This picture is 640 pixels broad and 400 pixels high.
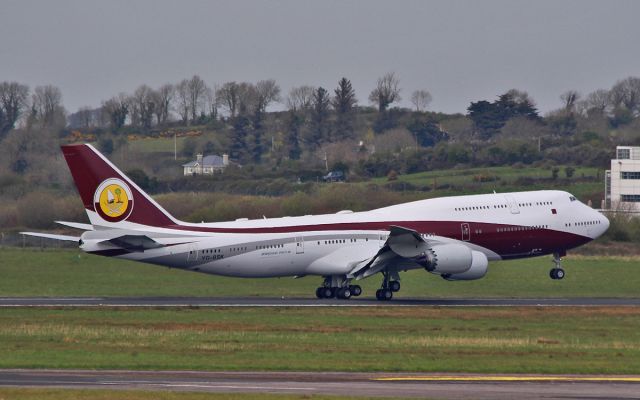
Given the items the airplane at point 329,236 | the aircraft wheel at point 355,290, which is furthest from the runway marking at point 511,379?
the aircraft wheel at point 355,290

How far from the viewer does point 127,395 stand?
112 feet

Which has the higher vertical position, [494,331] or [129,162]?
[129,162]

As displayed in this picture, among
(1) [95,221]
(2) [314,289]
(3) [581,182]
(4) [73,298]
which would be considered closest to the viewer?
(1) [95,221]

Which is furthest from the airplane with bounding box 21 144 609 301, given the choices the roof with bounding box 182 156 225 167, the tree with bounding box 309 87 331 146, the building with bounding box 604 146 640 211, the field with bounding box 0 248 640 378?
the tree with bounding box 309 87 331 146

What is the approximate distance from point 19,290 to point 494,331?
29656mm

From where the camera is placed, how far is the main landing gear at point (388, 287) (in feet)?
216

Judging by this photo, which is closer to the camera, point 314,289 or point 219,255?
point 219,255

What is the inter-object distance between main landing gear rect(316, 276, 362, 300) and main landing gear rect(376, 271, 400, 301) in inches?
62.1

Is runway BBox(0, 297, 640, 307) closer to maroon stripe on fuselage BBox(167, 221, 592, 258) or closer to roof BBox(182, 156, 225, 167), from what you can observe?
maroon stripe on fuselage BBox(167, 221, 592, 258)

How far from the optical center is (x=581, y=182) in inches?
5143

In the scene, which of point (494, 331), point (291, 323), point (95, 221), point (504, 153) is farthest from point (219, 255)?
point (504, 153)

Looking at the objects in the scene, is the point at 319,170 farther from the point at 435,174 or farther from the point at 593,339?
the point at 593,339

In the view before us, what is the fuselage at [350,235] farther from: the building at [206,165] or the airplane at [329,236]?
the building at [206,165]

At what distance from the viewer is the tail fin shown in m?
61.4
